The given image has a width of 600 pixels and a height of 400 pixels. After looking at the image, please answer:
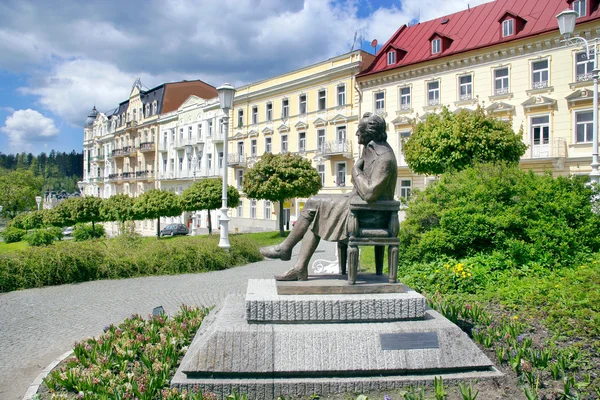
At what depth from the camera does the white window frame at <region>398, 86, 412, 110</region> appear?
28938mm

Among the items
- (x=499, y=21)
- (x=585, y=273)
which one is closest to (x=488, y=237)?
(x=585, y=273)

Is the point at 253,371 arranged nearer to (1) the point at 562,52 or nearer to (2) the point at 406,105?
(1) the point at 562,52

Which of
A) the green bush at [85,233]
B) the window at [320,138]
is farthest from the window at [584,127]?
the green bush at [85,233]

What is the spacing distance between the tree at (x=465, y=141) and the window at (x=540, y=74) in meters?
5.17

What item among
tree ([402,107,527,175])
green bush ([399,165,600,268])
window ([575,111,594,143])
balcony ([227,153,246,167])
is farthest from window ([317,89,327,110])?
green bush ([399,165,600,268])

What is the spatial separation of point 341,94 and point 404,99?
16.6 ft

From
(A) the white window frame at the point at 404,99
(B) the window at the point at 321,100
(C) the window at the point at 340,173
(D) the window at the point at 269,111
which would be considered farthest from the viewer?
(D) the window at the point at 269,111

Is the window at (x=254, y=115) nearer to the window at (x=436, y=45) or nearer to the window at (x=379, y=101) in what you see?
the window at (x=379, y=101)

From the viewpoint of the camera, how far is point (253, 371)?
435cm

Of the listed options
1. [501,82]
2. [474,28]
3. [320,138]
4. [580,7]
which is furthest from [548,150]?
[320,138]

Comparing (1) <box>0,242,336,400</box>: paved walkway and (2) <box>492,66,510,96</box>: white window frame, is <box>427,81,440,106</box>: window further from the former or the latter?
(1) <box>0,242,336,400</box>: paved walkway

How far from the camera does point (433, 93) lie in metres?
27.9

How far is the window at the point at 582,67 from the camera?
2166 centimetres

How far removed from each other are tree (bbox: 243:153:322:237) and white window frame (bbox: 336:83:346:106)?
7.45m
